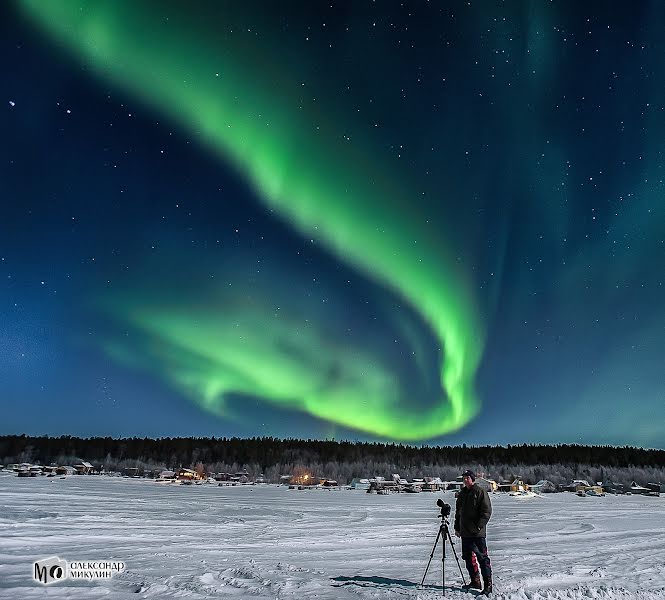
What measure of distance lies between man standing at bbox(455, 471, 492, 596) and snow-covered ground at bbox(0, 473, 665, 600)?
0.56 meters

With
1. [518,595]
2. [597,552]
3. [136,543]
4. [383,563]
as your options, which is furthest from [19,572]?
[597,552]

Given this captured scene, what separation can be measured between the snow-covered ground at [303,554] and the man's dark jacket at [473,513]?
46.4 inches

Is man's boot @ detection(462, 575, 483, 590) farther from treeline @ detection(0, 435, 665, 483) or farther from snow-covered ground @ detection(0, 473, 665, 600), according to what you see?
treeline @ detection(0, 435, 665, 483)

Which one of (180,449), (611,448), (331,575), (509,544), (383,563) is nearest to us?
(331,575)

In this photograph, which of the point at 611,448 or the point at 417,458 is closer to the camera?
the point at 417,458

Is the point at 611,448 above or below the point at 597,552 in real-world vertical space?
above

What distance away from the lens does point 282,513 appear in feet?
90.4

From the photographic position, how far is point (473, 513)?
10461mm

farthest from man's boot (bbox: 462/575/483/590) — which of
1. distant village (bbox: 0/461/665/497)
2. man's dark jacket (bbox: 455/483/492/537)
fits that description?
distant village (bbox: 0/461/665/497)

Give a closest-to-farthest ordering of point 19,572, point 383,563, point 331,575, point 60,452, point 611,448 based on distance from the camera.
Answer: point 19,572 → point 331,575 → point 383,563 → point 60,452 → point 611,448

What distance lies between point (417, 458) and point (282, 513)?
362 feet

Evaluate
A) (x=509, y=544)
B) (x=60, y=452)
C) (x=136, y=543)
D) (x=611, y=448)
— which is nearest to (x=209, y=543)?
(x=136, y=543)

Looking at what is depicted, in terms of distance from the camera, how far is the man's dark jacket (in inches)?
406

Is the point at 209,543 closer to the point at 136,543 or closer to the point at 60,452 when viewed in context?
the point at 136,543
